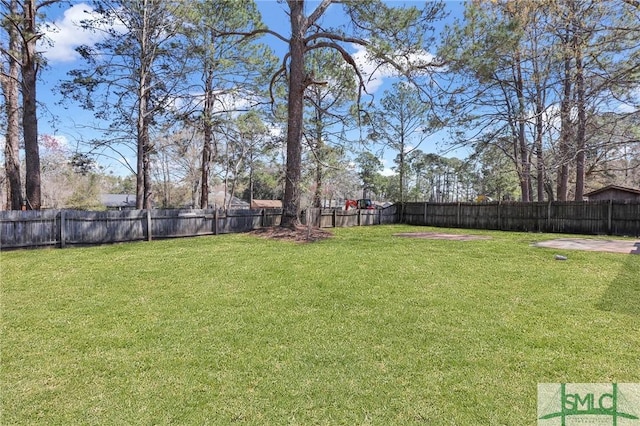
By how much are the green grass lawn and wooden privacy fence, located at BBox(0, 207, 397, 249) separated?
2703 millimetres

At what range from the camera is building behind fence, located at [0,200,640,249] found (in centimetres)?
771

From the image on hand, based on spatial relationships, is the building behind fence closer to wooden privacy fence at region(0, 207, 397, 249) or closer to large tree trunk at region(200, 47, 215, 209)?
wooden privacy fence at region(0, 207, 397, 249)

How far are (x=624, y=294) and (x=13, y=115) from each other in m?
13.6

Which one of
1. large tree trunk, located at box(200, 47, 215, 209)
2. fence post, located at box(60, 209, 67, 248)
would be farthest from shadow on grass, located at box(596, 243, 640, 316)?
large tree trunk, located at box(200, 47, 215, 209)

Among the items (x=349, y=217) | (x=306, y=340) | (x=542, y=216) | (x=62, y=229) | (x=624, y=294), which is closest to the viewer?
(x=306, y=340)

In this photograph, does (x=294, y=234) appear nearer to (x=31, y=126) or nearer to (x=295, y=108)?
(x=295, y=108)

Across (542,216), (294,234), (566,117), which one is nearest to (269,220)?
(294,234)

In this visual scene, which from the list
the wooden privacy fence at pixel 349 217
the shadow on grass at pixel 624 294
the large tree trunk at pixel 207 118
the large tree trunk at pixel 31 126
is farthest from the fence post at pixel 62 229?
the shadow on grass at pixel 624 294

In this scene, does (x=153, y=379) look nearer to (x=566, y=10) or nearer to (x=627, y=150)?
(x=566, y=10)

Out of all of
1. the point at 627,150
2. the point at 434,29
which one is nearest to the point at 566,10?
the point at 434,29

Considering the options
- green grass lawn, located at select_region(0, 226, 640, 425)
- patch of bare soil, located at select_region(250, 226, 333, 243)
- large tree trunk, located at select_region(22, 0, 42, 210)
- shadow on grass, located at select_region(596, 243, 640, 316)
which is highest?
large tree trunk, located at select_region(22, 0, 42, 210)

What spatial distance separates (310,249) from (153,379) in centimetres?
502

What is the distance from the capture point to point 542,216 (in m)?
12.9

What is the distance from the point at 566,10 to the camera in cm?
577
